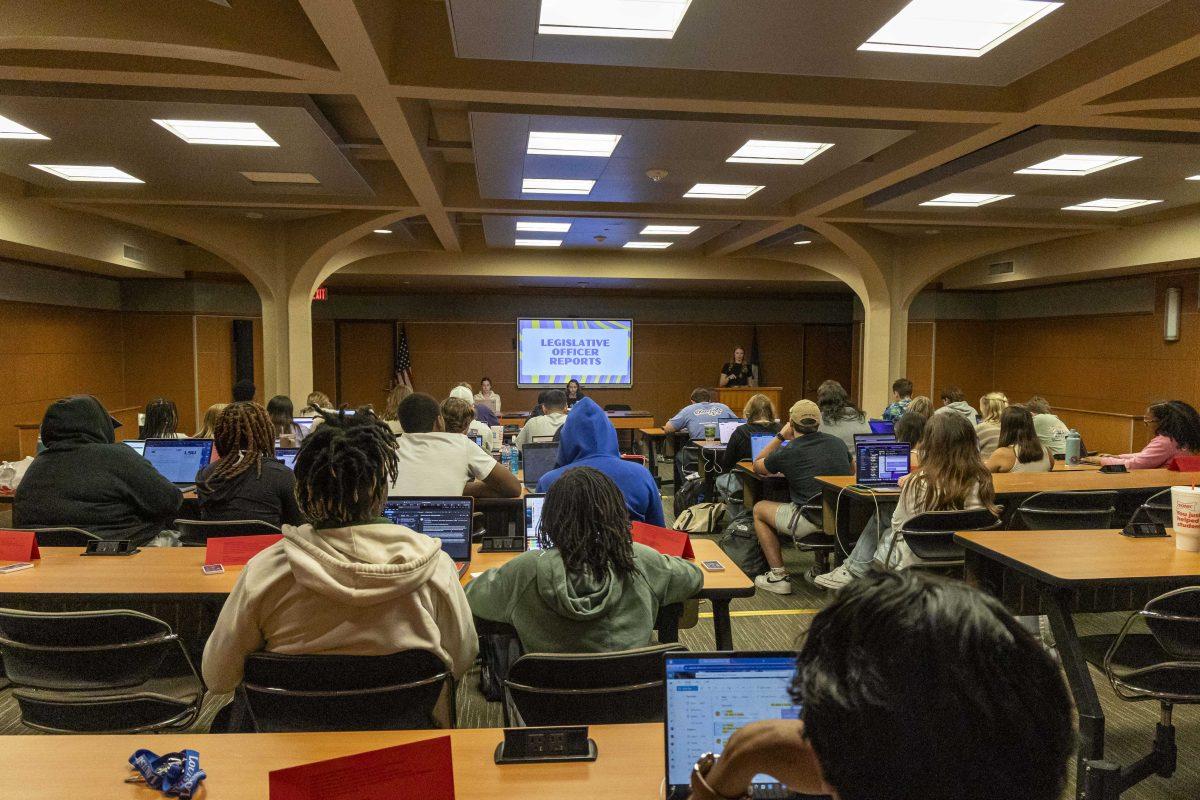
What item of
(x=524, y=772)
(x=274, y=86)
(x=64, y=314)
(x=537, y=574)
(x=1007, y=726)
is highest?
(x=274, y=86)

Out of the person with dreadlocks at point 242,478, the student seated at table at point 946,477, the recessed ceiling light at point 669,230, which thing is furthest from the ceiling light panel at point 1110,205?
the person with dreadlocks at point 242,478

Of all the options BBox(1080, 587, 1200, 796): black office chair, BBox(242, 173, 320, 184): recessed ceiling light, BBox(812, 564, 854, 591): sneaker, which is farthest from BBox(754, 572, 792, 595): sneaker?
BBox(242, 173, 320, 184): recessed ceiling light

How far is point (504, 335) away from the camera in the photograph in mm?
13664

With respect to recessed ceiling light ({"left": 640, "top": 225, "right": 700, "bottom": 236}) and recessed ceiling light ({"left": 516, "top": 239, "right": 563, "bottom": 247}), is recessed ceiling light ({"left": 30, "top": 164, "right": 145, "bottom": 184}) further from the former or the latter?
recessed ceiling light ({"left": 640, "top": 225, "right": 700, "bottom": 236})

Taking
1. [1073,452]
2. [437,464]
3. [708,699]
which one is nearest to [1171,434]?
[1073,452]

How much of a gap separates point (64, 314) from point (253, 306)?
8.66 ft

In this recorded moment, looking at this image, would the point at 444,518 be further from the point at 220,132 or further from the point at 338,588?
the point at 220,132

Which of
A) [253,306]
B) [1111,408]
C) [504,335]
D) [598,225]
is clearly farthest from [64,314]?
[1111,408]

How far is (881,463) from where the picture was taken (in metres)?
4.54

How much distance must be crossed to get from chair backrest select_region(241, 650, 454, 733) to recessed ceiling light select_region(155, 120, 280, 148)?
12.8ft

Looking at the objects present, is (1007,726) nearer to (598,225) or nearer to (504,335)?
(598,225)

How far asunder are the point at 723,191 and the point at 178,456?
4771mm

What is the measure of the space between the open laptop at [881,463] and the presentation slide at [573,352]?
913cm

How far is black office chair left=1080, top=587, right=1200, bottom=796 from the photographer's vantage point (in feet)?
7.72
